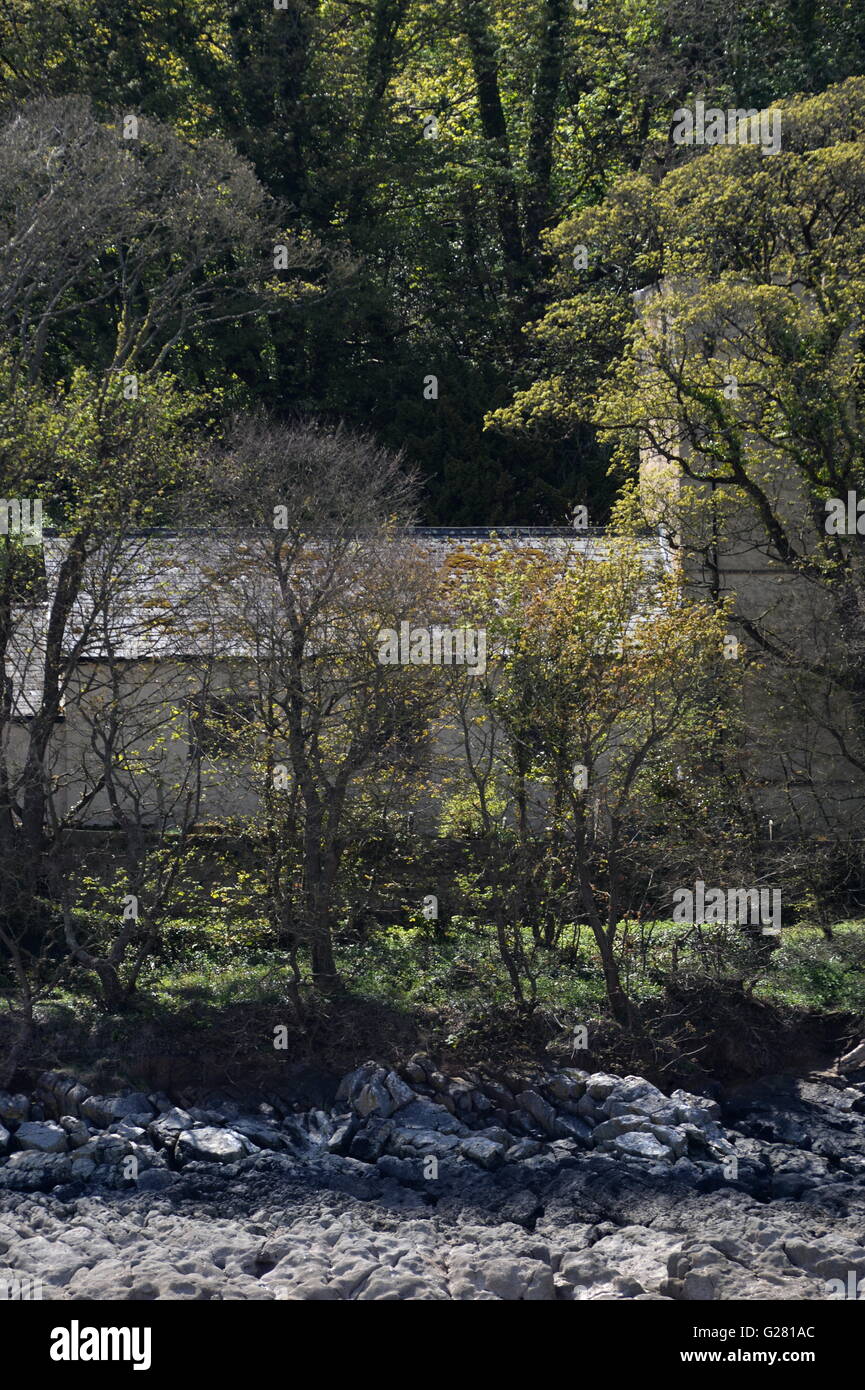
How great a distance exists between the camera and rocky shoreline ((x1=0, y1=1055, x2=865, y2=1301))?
30.5 ft

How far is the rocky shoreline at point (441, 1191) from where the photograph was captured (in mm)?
9297

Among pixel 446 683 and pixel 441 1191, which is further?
pixel 446 683

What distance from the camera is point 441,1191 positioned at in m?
Answer: 10.6

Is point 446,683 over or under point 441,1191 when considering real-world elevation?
over

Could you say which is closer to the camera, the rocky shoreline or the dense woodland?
the rocky shoreline

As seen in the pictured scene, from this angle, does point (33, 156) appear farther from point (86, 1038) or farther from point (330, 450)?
point (86, 1038)

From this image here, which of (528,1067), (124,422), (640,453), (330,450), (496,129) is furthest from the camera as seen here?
(496,129)

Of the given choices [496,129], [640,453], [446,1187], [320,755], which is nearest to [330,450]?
[320,755]

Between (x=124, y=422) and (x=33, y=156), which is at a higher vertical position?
(x=33, y=156)

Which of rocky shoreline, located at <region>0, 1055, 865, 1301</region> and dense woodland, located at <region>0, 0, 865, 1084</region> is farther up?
dense woodland, located at <region>0, 0, 865, 1084</region>

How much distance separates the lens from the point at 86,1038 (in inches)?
487

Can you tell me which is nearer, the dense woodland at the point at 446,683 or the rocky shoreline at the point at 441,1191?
the rocky shoreline at the point at 441,1191

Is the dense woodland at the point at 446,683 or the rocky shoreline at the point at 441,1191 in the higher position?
the dense woodland at the point at 446,683

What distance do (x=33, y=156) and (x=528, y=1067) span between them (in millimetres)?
11882
